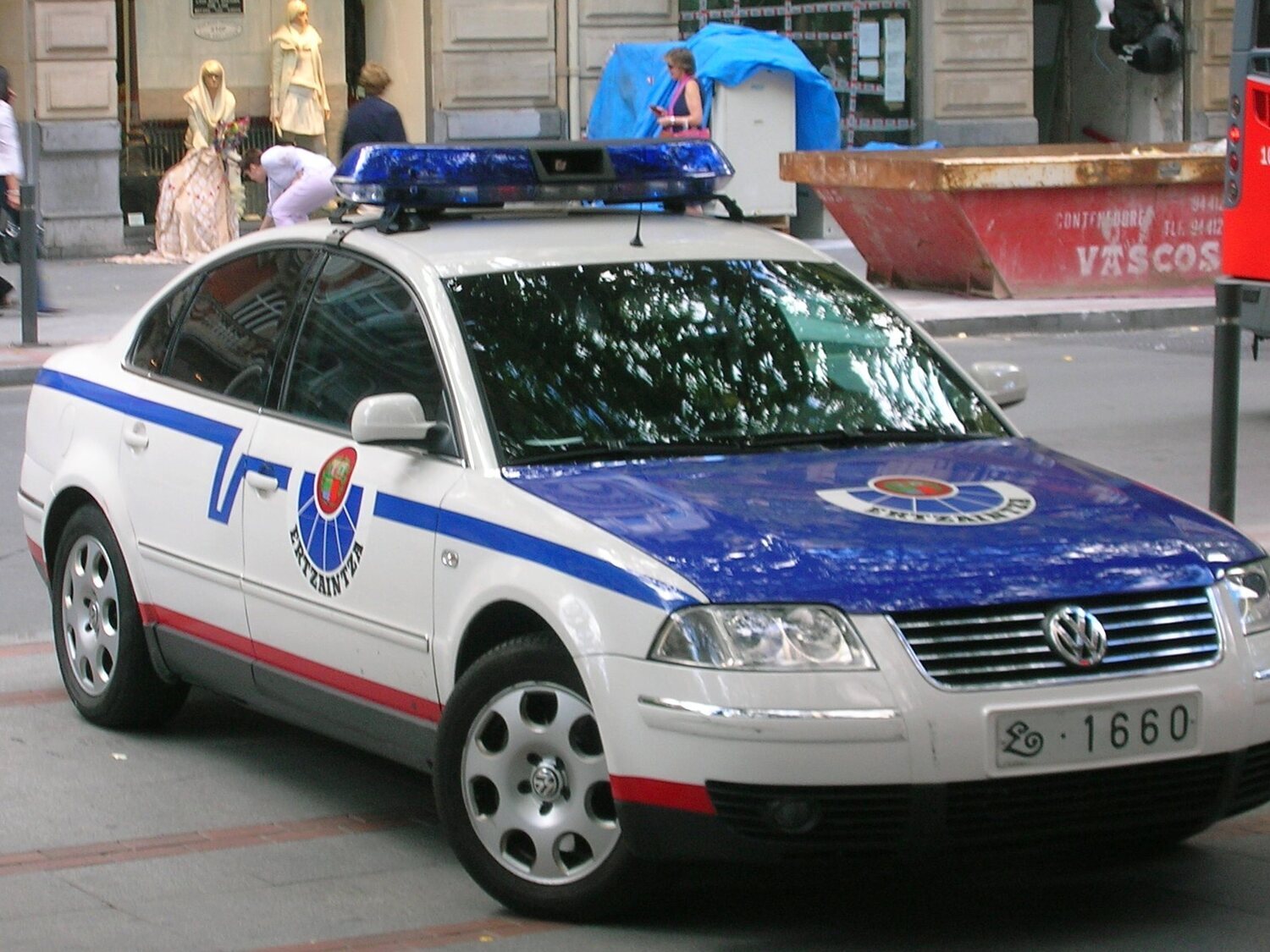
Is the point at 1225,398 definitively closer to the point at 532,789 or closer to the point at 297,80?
the point at 532,789

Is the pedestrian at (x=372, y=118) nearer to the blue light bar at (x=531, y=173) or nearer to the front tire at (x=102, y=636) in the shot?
the front tire at (x=102, y=636)

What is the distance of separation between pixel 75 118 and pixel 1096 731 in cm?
1957

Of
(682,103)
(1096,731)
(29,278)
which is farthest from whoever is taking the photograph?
(682,103)

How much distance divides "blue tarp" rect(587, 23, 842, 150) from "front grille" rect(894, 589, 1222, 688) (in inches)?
732

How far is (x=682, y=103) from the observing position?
21.7 m

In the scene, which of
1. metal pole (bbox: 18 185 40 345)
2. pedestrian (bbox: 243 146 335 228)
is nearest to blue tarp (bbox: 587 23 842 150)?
pedestrian (bbox: 243 146 335 228)

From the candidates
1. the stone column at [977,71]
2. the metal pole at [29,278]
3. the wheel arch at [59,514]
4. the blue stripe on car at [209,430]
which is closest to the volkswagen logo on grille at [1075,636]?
the blue stripe on car at [209,430]

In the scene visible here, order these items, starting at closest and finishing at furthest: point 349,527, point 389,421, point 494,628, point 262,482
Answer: point 494,628 < point 389,421 < point 349,527 < point 262,482

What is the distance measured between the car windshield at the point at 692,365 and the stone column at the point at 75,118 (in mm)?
17608

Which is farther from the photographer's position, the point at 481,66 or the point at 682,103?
the point at 481,66

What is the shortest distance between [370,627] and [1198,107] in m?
24.8

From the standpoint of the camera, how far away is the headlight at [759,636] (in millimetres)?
4574

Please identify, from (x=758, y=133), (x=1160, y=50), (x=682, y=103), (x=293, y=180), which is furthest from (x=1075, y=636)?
(x=1160, y=50)

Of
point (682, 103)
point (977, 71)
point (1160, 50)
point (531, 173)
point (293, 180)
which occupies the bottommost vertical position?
point (293, 180)
